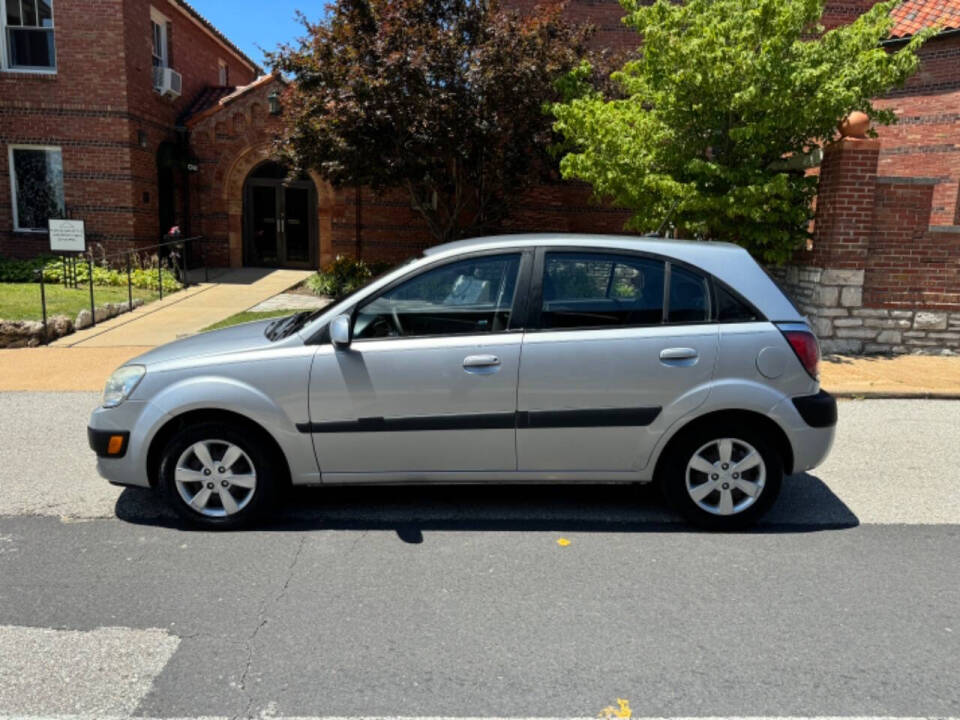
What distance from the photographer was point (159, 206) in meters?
18.5

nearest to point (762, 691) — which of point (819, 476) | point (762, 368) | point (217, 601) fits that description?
point (762, 368)

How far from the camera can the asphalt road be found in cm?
283

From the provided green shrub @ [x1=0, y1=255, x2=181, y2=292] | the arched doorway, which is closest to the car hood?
green shrub @ [x1=0, y1=255, x2=181, y2=292]

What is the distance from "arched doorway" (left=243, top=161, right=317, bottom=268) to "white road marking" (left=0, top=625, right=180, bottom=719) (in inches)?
669

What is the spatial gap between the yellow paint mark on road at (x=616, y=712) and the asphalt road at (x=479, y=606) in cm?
3

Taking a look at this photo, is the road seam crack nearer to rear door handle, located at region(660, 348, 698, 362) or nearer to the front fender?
the front fender

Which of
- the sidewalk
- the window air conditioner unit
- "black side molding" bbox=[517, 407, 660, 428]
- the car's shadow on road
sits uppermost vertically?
the window air conditioner unit

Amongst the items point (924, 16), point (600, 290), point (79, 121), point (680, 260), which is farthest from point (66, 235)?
point (924, 16)

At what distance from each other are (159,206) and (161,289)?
520cm

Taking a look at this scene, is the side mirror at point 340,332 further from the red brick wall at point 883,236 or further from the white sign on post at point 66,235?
the white sign on post at point 66,235

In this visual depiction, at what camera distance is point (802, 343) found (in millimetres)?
4309

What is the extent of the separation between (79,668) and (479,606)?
1.69m

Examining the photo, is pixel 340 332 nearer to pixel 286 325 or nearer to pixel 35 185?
pixel 286 325

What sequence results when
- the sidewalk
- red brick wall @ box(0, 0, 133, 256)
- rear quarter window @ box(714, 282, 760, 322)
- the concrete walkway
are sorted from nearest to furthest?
rear quarter window @ box(714, 282, 760, 322) → the sidewalk → the concrete walkway → red brick wall @ box(0, 0, 133, 256)
